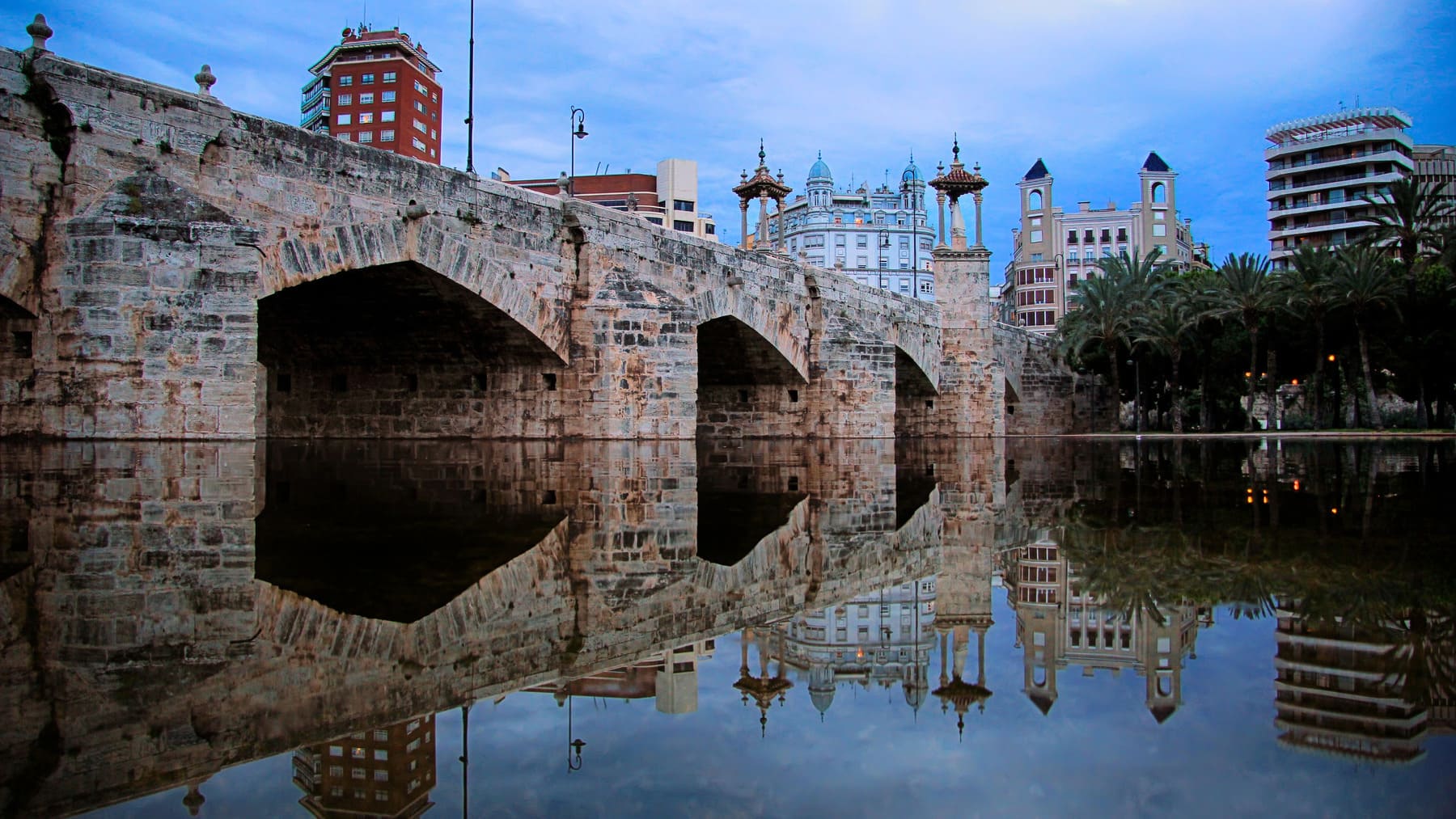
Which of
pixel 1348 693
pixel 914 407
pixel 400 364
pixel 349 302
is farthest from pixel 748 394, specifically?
pixel 1348 693

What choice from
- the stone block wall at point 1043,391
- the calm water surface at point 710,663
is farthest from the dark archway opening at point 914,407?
the calm water surface at point 710,663

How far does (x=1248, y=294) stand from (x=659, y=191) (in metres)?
54.2

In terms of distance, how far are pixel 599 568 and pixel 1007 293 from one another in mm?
87608

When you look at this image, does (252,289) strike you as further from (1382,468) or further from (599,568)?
(1382,468)

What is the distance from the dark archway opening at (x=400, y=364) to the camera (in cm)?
1598

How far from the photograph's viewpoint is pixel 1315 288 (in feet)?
106

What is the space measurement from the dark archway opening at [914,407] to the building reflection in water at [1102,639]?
91.9 ft

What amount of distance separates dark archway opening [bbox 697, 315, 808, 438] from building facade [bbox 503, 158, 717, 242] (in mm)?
51545

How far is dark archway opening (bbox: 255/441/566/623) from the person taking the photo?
12.6 ft

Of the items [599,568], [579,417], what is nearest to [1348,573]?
[599,568]

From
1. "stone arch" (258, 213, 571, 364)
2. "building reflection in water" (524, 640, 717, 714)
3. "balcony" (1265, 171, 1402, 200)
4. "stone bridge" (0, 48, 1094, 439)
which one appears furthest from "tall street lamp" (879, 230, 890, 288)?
"building reflection in water" (524, 640, 717, 714)

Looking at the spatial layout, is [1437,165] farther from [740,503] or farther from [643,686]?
[643,686]

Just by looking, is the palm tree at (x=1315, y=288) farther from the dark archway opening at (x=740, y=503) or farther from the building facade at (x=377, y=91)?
the building facade at (x=377, y=91)

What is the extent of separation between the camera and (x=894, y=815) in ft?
6.05
